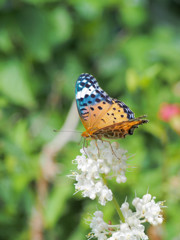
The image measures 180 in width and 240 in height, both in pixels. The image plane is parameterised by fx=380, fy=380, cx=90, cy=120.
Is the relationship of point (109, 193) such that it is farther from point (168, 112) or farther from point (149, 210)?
point (168, 112)

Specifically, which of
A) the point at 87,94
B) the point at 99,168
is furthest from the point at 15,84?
the point at 99,168

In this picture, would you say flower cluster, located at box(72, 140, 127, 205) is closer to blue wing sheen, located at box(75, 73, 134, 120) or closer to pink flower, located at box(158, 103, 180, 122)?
blue wing sheen, located at box(75, 73, 134, 120)

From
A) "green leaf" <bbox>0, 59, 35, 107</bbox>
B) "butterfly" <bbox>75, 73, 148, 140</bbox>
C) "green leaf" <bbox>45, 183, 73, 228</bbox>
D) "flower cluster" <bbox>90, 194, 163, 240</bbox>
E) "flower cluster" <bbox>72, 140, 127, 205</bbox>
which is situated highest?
"green leaf" <bbox>0, 59, 35, 107</bbox>

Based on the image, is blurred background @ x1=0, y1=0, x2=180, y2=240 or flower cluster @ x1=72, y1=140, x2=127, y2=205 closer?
flower cluster @ x1=72, y1=140, x2=127, y2=205

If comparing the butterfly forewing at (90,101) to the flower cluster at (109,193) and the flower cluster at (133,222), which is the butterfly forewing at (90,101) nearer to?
the flower cluster at (109,193)

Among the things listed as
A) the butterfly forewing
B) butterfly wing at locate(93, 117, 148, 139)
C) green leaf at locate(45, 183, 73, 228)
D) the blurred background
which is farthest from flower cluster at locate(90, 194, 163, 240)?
green leaf at locate(45, 183, 73, 228)

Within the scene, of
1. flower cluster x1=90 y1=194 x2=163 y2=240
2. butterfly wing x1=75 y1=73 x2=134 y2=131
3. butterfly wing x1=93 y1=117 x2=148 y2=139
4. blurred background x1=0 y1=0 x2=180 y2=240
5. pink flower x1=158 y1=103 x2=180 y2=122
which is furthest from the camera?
pink flower x1=158 y1=103 x2=180 y2=122

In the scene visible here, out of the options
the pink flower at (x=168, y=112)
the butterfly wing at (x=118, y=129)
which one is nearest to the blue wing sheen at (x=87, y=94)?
the butterfly wing at (x=118, y=129)

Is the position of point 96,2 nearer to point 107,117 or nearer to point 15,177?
point 15,177
